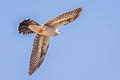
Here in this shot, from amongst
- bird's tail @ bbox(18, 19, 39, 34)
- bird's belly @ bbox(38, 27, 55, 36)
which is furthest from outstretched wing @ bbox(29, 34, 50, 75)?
bird's belly @ bbox(38, 27, 55, 36)

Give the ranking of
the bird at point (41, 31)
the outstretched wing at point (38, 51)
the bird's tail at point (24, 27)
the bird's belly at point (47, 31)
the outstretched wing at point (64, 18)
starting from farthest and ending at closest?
the outstretched wing at point (38, 51)
the bird's tail at point (24, 27)
the bird's belly at point (47, 31)
the bird at point (41, 31)
the outstretched wing at point (64, 18)

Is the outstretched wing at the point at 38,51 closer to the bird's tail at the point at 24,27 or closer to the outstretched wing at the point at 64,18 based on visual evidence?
the bird's tail at the point at 24,27

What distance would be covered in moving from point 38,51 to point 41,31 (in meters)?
1.92

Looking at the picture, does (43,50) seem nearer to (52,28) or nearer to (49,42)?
(49,42)

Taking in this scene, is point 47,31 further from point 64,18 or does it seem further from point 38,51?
point 38,51

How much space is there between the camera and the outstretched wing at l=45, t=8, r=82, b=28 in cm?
1876

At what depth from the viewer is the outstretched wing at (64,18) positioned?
1876 centimetres

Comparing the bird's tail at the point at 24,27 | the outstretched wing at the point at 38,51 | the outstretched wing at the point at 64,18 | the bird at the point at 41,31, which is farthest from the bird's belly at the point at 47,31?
the outstretched wing at the point at 38,51

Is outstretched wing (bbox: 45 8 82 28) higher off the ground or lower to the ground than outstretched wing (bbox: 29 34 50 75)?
higher

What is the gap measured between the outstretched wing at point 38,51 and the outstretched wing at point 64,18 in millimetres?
1513

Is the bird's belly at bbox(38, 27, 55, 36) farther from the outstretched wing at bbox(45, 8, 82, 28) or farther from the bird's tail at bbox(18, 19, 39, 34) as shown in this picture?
the bird's tail at bbox(18, 19, 39, 34)

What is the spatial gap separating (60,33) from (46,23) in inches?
30.8

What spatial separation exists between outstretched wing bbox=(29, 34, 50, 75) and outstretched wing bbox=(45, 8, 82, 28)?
151cm

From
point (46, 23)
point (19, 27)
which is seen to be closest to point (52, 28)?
point (46, 23)
